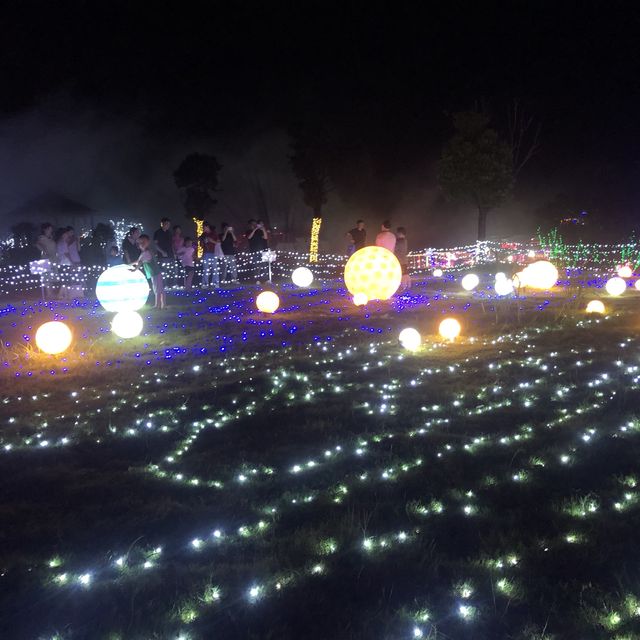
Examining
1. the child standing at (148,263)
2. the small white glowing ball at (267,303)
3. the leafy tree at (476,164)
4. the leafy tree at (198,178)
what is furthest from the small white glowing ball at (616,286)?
the leafy tree at (198,178)

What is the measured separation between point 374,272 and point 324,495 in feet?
24.7

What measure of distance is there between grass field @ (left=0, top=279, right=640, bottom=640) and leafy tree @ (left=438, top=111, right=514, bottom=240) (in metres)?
18.1

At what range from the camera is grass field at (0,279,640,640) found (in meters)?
2.79

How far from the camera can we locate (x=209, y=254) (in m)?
16.0

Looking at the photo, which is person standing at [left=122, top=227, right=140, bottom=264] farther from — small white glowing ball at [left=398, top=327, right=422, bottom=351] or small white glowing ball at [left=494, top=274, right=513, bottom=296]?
small white glowing ball at [left=494, top=274, right=513, bottom=296]

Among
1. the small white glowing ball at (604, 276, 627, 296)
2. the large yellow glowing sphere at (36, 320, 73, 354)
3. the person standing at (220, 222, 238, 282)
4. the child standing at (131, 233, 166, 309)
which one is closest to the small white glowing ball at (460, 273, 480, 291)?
the small white glowing ball at (604, 276, 627, 296)

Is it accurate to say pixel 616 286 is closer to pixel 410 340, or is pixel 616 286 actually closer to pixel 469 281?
pixel 469 281

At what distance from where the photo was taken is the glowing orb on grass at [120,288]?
9.84m

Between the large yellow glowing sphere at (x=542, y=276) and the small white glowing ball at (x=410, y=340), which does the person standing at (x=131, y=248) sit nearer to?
the small white glowing ball at (x=410, y=340)

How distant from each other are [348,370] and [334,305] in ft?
17.7

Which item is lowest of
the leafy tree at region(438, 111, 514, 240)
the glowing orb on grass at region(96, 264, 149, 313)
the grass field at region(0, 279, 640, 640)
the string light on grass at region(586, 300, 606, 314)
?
the grass field at region(0, 279, 640, 640)

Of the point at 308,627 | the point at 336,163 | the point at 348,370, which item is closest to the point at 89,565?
the point at 308,627

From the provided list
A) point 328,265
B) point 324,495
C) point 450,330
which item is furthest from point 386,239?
point 324,495

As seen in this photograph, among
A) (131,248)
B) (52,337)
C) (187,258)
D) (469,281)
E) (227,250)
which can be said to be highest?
(131,248)
